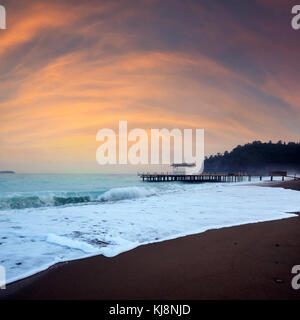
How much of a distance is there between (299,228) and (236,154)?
165 metres

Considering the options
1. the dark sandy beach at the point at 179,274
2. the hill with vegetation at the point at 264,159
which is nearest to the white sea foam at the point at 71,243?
the dark sandy beach at the point at 179,274

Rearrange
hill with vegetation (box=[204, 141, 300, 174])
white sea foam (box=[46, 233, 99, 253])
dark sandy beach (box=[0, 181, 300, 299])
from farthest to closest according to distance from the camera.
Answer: hill with vegetation (box=[204, 141, 300, 174]) < white sea foam (box=[46, 233, 99, 253]) < dark sandy beach (box=[0, 181, 300, 299])

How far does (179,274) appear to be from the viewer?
2.87m

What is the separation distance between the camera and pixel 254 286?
2.54 m

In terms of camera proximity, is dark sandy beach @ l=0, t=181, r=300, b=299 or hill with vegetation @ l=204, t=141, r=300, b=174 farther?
hill with vegetation @ l=204, t=141, r=300, b=174

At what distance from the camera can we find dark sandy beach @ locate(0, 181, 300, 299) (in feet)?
8.00

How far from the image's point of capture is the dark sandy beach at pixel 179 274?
244 cm

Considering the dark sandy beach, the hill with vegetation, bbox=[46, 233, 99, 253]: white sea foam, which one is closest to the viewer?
the dark sandy beach

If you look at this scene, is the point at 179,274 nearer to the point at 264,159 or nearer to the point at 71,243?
the point at 71,243

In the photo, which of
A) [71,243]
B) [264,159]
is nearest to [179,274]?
[71,243]

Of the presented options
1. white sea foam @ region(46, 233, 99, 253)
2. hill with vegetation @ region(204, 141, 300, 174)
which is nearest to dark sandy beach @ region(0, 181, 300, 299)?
white sea foam @ region(46, 233, 99, 253)

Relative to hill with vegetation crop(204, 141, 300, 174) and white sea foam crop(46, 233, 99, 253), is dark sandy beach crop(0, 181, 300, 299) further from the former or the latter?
hill with vegetation crop(204, 141, 300, 174)

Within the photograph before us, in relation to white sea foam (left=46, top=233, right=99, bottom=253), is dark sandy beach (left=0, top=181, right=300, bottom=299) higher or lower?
higher
